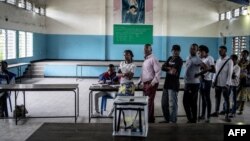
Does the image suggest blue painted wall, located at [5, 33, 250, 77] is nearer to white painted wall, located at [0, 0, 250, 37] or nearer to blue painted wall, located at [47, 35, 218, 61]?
blue painted wall, located at [47, 35, 218, 61]

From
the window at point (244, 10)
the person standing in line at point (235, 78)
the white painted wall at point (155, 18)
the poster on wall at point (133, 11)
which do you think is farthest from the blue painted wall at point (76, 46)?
the person standing in line at point (235, 78)

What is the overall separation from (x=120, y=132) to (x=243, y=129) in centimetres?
89

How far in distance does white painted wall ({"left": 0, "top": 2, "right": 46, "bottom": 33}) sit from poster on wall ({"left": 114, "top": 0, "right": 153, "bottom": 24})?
383 cm

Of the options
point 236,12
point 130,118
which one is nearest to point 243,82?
point 130,118

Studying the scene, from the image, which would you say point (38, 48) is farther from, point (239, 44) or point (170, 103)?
point (170, 103)

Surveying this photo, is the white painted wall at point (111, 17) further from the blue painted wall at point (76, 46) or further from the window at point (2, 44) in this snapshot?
the window at point (2, 44)

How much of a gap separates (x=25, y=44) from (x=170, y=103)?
10325mm

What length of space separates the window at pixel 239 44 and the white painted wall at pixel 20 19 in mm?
9199

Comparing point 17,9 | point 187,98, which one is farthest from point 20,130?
point 17,9

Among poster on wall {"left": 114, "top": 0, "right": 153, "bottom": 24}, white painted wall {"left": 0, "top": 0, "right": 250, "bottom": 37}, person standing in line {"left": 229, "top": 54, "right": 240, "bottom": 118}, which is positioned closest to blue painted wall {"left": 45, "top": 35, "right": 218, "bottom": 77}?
white painted wall {"left": 0, "top": 0, "right": 250, "bottom": 37}

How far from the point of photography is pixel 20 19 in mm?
13672

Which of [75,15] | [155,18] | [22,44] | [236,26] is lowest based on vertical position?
[22,44]

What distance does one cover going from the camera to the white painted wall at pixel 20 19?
11.9m

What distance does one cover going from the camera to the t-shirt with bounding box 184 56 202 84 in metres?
5.92
